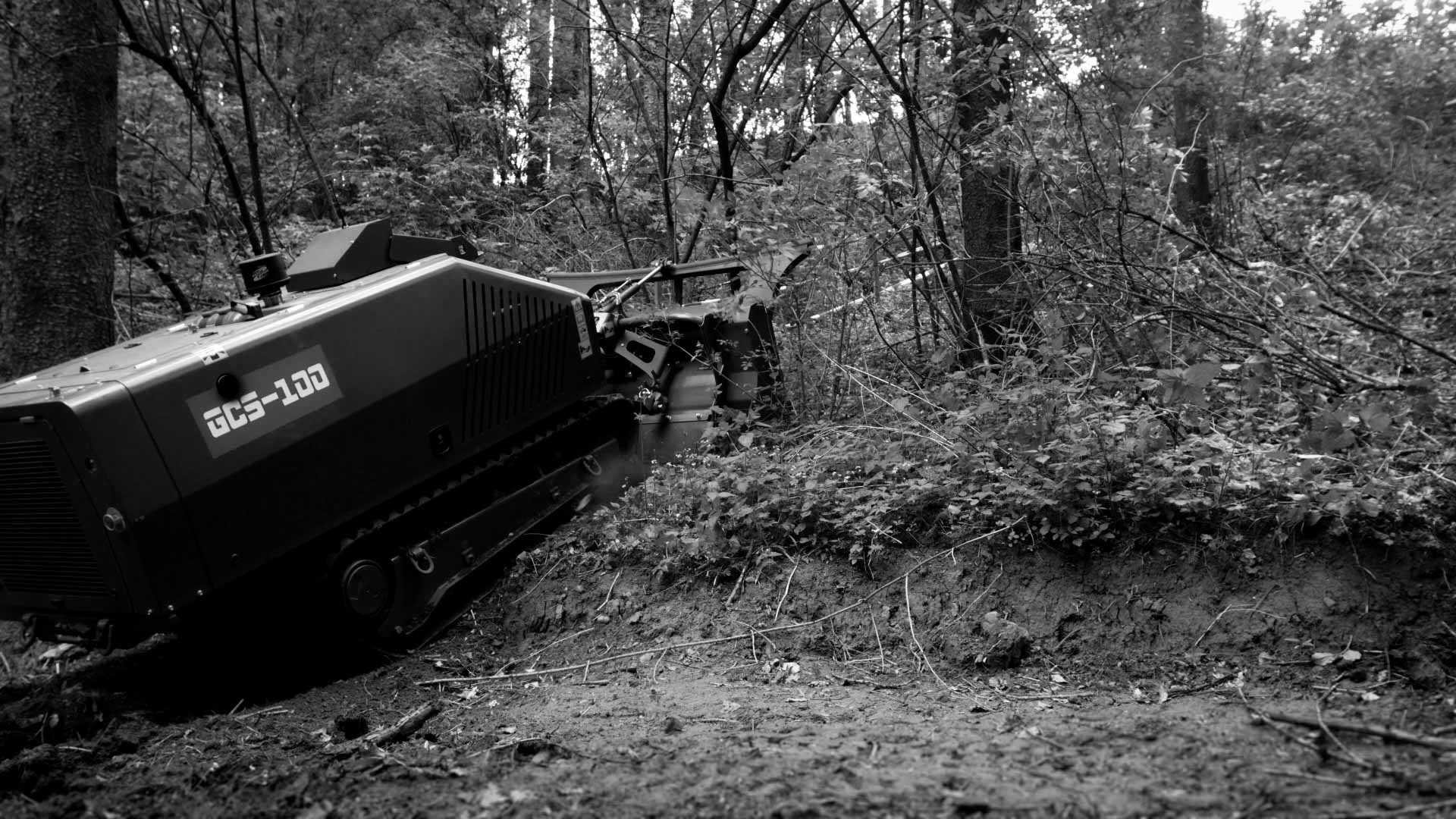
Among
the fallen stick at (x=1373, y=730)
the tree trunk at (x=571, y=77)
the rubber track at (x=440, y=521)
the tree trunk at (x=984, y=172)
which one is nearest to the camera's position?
the fallen stick at (x=1373, y=730)

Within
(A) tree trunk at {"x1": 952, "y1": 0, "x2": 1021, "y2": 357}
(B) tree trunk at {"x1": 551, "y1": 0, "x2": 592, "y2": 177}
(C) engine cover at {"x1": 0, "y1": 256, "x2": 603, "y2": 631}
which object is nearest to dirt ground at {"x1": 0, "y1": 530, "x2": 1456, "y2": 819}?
(C) engine cover at {"x1": 0, "y1": 256, "x2": 603, "y2": 631}

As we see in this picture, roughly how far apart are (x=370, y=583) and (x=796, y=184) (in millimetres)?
3111

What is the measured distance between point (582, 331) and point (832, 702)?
260 cm

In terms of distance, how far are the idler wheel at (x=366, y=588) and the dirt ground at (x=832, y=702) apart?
276mm

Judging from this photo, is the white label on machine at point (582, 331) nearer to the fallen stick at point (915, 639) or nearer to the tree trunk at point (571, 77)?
Answer: the fallen stick at point (915, 639)

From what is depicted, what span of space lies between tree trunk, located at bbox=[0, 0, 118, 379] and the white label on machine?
9.91ft

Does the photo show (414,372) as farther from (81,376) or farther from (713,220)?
(713,220)

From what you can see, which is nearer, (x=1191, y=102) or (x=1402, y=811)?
(x=1402, y=811)

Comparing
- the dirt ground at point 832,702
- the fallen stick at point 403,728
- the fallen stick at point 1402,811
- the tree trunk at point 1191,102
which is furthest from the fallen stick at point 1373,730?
the tree trunk at point 1191,102

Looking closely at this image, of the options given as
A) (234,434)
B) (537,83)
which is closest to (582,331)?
(234,434)

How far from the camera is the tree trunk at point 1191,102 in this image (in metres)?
10.2

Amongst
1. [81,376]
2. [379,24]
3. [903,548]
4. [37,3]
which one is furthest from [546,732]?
[379,24]

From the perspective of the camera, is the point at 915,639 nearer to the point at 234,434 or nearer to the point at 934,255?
the point at 234,434

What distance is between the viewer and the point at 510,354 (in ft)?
15.0
